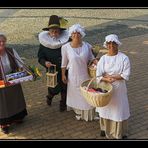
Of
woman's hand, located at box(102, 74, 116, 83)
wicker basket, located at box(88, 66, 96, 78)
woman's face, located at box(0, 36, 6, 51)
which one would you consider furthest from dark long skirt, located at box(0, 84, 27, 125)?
woman's hand, located at box(102, 74, 116, 83)

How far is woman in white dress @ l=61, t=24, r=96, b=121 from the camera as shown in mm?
6766

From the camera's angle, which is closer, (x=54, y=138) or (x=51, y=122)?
(x=54, y=138)

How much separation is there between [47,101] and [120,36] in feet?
17.0

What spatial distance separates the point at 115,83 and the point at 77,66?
98cm

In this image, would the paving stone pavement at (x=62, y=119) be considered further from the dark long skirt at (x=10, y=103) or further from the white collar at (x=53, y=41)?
the white collar at (x=53, y=41)

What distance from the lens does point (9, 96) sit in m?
6.83

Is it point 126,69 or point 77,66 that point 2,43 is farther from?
point 126,69

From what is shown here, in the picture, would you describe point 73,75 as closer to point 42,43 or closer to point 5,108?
point 42,43

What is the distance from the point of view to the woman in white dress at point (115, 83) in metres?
6.11

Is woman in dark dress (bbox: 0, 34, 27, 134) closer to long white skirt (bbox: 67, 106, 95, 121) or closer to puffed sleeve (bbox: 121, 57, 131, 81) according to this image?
long white skirt (bbox: 67, 106, 95, 121)

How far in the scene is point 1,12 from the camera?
16422mm

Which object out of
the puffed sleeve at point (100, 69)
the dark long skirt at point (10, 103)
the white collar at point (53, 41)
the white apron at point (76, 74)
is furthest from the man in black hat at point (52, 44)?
the puffed sleeve at point (100, 69)

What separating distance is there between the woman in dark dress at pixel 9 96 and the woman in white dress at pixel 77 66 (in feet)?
2.85

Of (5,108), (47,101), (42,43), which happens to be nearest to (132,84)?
(47,101)
